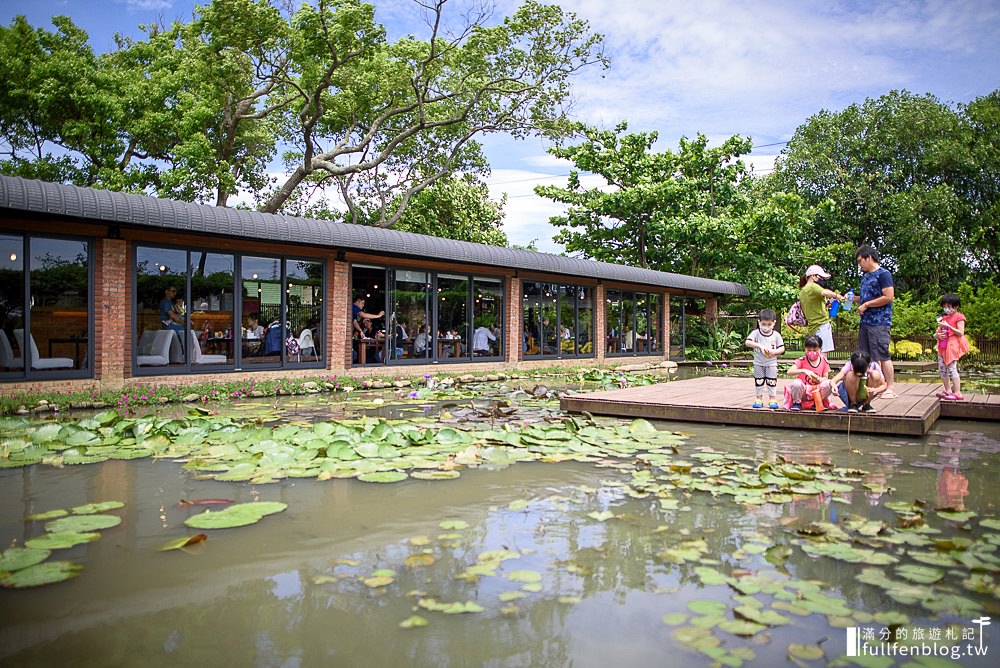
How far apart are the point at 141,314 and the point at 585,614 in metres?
10.2

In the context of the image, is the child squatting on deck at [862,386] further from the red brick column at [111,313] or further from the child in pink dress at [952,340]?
the red brick column at [111,313]

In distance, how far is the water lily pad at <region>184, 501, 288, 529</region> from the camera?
3660 millimetres

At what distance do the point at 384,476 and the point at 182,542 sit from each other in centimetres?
158

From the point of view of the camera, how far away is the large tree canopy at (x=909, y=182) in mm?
30141

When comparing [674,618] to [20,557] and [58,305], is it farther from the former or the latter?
[58,305]

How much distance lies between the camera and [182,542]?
11.1 feet

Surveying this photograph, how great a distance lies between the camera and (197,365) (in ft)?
37.8

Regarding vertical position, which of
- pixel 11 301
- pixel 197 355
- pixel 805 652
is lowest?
pixel 805 652

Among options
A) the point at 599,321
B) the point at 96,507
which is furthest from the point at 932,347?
the point at 96,507

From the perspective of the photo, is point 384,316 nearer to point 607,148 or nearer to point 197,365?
point 197,365

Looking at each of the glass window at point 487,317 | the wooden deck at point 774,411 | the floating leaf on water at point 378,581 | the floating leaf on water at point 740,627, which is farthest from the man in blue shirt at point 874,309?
the glass window at point 487,317

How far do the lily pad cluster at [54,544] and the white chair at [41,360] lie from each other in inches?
273

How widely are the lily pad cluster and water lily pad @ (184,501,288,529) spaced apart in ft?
1.49

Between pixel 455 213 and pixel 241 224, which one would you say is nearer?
pixel 241 224
